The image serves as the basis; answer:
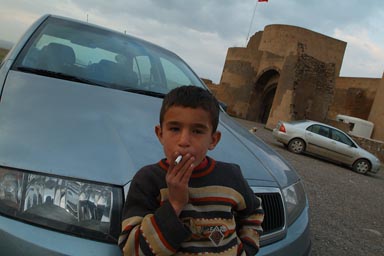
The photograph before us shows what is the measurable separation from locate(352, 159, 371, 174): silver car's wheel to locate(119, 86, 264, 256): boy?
13.3 m

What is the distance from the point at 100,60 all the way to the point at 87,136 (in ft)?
4.64

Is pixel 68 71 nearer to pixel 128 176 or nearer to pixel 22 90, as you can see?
pixel 22 90

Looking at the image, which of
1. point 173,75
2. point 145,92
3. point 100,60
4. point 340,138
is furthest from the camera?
point 340,138

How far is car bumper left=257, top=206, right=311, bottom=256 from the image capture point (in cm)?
180

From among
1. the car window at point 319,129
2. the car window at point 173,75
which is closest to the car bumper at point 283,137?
the car window at point 319,129

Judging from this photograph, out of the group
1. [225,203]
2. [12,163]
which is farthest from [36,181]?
[225,203]

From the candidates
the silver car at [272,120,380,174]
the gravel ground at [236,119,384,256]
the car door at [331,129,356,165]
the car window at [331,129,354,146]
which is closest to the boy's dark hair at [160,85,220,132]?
the gravel ground at [236,119,384,256]

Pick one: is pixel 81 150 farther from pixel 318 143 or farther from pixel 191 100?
pixel 318 143

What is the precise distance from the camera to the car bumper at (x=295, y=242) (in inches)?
70.8

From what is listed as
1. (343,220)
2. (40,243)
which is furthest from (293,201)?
(343,220)

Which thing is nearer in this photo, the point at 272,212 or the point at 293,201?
the point at 272,212

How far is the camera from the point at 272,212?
1938mm

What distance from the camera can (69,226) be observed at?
4.45ft

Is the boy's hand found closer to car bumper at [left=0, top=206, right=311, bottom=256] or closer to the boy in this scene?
the boy
